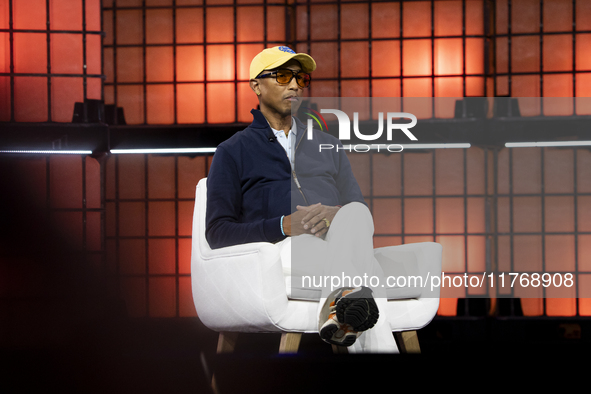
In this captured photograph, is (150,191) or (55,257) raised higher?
(150,191)

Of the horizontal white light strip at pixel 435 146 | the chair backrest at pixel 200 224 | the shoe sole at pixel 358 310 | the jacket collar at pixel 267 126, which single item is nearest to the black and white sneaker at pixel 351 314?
the shoe sole at pixel 358 310

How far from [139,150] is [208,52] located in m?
0.82

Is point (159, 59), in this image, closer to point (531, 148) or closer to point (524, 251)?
point (531, 148)

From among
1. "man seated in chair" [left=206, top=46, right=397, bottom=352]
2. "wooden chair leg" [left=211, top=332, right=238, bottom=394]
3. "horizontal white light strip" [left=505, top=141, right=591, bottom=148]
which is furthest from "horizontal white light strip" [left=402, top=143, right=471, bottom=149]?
"wooden chair leg" [left=211, top=332, right=238, bottom=394]

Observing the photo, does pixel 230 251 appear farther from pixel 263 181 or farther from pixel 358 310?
pixel 358 310

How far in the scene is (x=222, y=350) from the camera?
6.25 ft

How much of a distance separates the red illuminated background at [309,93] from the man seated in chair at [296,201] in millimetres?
1335

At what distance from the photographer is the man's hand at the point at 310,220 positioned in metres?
1.59

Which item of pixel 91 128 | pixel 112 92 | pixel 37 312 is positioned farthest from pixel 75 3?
pixel 37 312

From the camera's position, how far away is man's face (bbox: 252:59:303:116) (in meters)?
1.88

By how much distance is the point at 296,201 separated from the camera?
178 cm

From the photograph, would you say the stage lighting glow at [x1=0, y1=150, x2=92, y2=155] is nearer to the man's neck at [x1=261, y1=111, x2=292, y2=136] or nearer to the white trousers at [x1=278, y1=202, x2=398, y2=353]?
the man's neck at [x1=261, y1=111, x2=292, y2=136]

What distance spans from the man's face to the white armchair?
51cm

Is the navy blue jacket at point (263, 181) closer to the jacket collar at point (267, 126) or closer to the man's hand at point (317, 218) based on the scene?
the jacket collar at point (267, 126)
